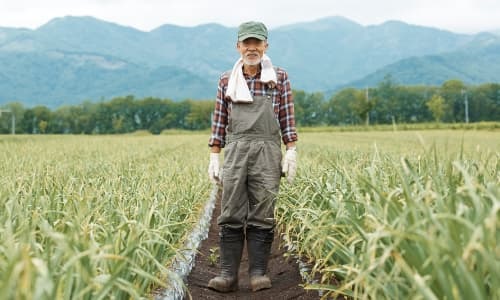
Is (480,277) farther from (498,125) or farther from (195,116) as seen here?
(195,116)

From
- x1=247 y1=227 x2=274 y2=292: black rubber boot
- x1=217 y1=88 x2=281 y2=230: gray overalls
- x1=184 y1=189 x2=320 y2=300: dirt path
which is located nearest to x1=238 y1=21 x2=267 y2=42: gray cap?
x1=217 y1=88 x2=281 y2=230: gray overalls

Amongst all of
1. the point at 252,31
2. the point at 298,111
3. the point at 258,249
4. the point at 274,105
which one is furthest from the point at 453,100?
the point at 252,31

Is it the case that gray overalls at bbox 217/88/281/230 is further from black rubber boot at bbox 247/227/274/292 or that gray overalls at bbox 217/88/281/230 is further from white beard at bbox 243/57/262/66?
white beard at bbox 243/57/262/66

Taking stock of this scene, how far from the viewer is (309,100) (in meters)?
96.2

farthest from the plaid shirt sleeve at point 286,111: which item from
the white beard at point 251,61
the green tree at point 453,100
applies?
the green tree at point 453,100

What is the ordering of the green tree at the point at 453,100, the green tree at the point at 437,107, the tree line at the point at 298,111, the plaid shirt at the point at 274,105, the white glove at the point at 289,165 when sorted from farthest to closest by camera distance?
the tree line at the point at 298,111 < the green tree at the point at 453,100 < the green tree at the point at 437,107 < the white glove at the point at 289,165 < the plaid shirt at the point at 274,105

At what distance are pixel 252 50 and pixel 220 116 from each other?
603 millimetres

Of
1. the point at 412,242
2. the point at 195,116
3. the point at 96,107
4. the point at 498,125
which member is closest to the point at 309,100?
the point at 195,116

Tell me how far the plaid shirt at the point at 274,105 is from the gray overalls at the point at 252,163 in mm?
96

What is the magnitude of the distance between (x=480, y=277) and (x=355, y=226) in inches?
31.6

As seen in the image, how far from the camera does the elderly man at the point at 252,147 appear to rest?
14.8 ft

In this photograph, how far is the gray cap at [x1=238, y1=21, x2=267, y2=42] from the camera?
4.44 m

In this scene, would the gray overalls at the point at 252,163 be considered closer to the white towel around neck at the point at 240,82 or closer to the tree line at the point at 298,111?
the white towel around neck at the point at 240,82

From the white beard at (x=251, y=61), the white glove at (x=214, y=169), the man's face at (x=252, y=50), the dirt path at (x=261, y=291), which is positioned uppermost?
the man's face at (x=252, y=50)
